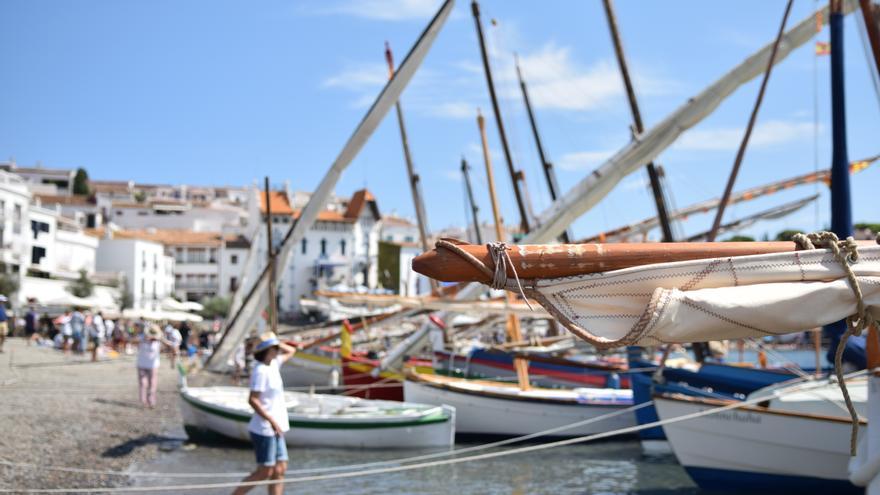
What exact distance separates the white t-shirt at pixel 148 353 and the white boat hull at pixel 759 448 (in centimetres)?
1129

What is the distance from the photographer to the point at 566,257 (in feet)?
14.8

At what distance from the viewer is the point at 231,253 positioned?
3765 inches

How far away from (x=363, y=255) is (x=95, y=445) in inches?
3362

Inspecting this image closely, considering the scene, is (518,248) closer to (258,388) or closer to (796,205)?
(258,388)

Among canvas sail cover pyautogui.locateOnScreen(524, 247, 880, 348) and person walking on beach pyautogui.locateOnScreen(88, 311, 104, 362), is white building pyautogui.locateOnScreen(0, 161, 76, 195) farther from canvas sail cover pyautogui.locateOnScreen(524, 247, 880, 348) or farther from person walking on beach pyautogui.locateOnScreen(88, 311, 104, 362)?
canvas sail cover pyautogui.locateOnScreen(524, 247, 880, 348)

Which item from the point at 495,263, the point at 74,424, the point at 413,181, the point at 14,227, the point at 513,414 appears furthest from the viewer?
the point at 14,227

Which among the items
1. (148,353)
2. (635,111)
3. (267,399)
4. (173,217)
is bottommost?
(267,399)

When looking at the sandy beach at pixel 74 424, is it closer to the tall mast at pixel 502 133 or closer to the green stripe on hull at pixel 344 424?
the green stripe on hull at pixel 344 424

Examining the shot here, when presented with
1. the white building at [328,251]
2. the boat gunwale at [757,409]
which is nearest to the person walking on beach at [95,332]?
the boat gunwale at [757,409]

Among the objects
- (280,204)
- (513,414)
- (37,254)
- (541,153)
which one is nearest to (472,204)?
(541,153)

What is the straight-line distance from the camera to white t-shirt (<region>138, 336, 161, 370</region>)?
64.5ft

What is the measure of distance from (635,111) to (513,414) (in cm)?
760

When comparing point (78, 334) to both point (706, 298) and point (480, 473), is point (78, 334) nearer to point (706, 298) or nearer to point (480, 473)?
point (480, 473)

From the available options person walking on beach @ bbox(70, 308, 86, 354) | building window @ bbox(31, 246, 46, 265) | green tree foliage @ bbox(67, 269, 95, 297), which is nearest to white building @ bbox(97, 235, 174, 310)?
building window @ bbox(31, 246, 46, 265)
